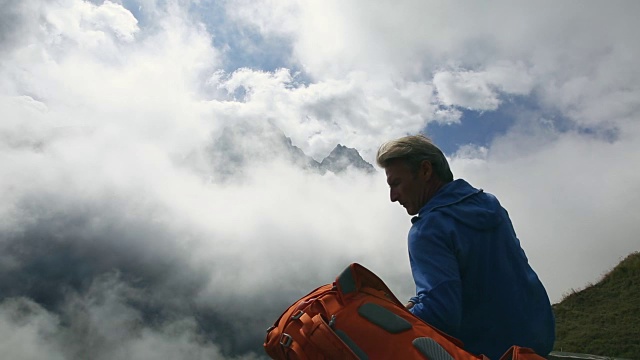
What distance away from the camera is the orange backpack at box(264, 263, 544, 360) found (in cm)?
202

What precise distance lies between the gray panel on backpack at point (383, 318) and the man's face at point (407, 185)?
87 cm

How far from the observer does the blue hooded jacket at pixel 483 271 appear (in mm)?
2420

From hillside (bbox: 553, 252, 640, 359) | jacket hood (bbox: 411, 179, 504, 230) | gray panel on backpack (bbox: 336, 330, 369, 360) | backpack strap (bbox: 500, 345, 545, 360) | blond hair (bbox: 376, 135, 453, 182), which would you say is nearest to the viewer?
gray panel on backpack (bbox: 336, 330, 369, 360)

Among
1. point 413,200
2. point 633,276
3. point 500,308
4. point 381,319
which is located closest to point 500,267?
point 500,308

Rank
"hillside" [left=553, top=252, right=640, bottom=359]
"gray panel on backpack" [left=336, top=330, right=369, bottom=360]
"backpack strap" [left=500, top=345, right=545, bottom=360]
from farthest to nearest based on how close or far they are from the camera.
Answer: "hillside" [left=553, top=252, right=640, bottom=359] < "backpack strap" [left=500, top=345, right=545, bottom=360] < "gray panel on backpack" [left=336, top=330, right=369, bottom=360]

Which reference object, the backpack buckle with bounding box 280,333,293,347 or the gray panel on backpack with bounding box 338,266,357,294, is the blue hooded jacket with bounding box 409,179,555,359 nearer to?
the gray panel on backpack with bounding box 338,266,357,294

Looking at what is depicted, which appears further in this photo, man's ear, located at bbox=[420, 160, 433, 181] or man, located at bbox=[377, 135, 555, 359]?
man's ear, located at bbox=[420, 160, 433, 181]

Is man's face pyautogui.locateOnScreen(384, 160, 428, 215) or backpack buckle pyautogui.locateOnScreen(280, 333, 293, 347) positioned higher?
man's face pyautogui.locateOnScreen(384, 160, 428, 215)

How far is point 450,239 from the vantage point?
7.92 ft

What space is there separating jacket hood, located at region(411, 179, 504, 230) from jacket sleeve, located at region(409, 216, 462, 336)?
4.5 inches

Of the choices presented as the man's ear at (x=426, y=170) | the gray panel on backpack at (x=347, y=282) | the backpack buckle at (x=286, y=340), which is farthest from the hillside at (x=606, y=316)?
the backpack buckle at (x=286, y=340)

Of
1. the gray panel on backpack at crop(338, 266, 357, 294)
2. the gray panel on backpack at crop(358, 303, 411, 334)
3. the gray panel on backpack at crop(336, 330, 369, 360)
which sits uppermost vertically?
the gray panel on backpack at crop(338, 266, 357, 294)

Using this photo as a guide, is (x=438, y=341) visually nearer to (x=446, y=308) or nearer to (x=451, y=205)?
(x=446, y=308)

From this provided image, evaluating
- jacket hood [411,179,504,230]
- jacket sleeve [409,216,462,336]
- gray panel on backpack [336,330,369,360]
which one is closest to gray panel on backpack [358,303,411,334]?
gray panel on backpack [336,330,369,360]
